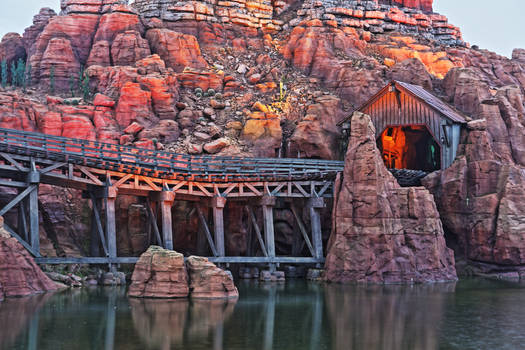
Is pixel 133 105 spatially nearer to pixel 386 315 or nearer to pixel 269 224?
pixel 269 224

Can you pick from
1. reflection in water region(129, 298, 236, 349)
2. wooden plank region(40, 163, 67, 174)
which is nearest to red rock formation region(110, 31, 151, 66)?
wooden plank region(40, 163, 67, 174)

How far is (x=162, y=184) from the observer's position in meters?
51.6

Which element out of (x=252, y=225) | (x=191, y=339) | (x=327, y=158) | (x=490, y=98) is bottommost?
(x=191, y=339)

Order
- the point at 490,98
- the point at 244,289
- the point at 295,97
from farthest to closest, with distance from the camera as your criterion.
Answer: the point at 295,97 < the point at 490,98 < the point at 244,289

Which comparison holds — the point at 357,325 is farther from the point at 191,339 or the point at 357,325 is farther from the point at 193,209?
the point at 193,209

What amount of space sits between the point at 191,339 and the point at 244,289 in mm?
18477

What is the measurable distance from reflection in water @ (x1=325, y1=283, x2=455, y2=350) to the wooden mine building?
1599 centimetres

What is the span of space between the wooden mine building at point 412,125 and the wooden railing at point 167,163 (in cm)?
790

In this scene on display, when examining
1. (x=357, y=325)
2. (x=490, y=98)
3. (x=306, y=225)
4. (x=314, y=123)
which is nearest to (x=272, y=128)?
(x=314, y=123)

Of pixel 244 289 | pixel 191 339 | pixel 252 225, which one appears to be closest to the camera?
pixel 191 339

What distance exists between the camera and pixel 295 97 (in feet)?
230

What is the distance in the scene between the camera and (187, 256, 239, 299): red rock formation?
38.0 meters

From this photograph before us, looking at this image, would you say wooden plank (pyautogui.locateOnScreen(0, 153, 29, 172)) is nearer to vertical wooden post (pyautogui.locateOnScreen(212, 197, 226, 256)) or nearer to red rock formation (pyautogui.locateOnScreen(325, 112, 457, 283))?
vertical wooden post (pyautogui.locateOnScreen(212, 197, 226, 256))

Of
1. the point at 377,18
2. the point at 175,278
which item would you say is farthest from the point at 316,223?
the point at 377,18
